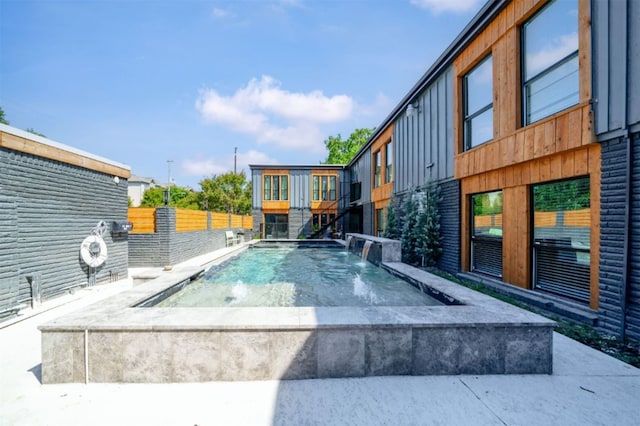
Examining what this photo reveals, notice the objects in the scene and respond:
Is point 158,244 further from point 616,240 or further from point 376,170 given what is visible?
point 616,240

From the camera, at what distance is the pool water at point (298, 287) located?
4.86m

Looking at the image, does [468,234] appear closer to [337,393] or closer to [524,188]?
[524,188]

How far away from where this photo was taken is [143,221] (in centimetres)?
929

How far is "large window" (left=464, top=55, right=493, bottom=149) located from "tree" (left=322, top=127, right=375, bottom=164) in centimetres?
2901

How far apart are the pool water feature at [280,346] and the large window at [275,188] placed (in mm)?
18010

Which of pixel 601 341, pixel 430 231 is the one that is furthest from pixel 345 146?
pixel 601 341

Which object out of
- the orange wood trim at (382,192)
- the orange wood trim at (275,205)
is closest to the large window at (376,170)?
the orange wood trim at (382,192)

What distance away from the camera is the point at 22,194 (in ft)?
16.2

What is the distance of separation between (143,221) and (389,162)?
964 centimetres

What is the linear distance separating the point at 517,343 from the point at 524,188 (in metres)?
3.56

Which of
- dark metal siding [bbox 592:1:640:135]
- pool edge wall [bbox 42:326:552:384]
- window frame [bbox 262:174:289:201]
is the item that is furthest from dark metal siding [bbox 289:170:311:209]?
pool edge wall [bbox 42:326:552:384]

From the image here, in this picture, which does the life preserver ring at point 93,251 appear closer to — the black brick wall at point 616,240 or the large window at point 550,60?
the black brick wall at point 616,240

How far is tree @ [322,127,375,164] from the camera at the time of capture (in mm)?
36062

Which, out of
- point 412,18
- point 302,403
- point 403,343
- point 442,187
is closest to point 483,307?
point 403,343
